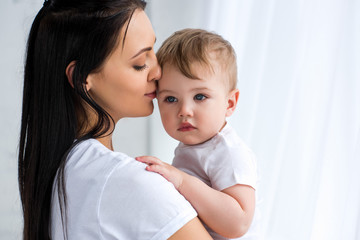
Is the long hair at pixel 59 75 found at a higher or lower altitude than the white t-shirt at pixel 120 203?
higher

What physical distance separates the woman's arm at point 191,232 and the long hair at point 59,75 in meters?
0.37

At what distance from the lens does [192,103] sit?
4.61 ft

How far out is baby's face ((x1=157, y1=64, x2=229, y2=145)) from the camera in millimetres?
1385

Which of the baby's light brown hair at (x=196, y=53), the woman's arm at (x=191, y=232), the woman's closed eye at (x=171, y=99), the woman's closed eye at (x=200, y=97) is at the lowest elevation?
the woman's arm at (x=191, y=232)

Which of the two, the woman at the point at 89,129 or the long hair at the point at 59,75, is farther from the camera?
the long hair at the point at 59,75

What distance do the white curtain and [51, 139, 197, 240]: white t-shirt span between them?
3.85 feet

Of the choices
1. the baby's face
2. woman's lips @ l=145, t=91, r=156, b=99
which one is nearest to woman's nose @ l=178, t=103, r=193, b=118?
the baby's face

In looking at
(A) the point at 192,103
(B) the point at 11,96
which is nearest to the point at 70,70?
(A) the point at 192,103

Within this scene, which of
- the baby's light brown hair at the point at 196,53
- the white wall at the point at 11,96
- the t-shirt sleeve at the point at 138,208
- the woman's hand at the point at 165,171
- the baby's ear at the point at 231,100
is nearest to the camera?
the t-shirt sleeve at the point at 138,208

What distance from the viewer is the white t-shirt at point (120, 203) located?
1.03 metres

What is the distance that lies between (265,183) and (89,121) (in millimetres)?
1356

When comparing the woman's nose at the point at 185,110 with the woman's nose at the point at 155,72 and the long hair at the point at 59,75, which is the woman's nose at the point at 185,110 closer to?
the woman's nose at the point at 155,72

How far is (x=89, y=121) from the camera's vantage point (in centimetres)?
128

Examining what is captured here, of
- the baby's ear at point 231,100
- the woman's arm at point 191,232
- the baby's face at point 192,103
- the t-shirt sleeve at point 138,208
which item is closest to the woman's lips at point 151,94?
the baby's face at point 192,103
